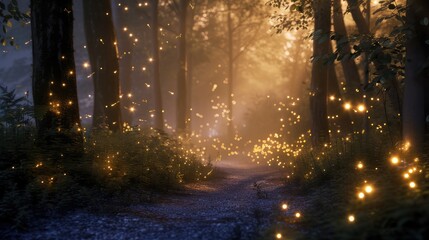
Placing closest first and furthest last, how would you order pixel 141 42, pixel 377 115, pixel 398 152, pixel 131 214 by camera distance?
pixel 131 214, pixel 398 152, pixel 377 115, pixel 141 42

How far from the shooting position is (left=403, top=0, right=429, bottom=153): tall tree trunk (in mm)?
8422

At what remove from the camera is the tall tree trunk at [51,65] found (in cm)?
955

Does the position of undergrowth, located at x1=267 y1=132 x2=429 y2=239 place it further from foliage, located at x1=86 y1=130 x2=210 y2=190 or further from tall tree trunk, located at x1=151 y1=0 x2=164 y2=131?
tall tree trunk, located at x1=151 y1=0 x2=164 y2=131

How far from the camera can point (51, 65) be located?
31.6ft

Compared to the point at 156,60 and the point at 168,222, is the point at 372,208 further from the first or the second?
the point at 156,60

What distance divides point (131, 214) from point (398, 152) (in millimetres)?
4374

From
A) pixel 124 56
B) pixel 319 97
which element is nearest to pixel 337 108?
pixel 319 97

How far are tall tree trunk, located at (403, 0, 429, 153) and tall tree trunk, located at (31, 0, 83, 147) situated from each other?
597cm

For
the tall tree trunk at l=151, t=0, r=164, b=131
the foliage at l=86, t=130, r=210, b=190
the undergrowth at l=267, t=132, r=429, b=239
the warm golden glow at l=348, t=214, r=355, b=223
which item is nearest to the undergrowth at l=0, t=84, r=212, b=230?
the foliage at l=86, t=130, r=210, b=190

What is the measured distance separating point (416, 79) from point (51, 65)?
259 inches

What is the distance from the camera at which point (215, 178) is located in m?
16.3

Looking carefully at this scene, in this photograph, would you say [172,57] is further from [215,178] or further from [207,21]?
[215,178]

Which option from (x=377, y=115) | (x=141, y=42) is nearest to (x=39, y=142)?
(x=377, y=115)

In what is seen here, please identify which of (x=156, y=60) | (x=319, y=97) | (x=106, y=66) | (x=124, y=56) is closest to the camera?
(x=106, y=66)
